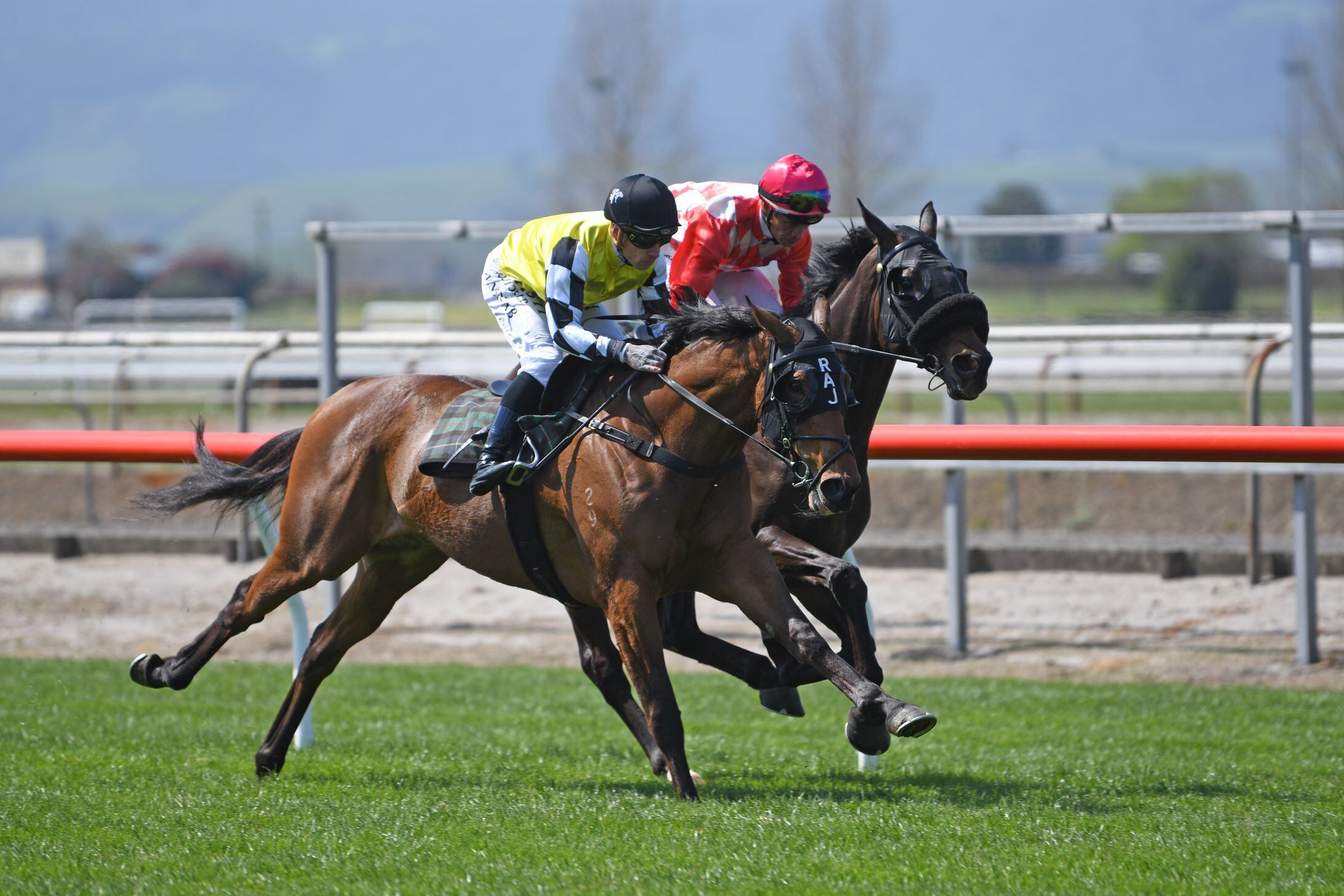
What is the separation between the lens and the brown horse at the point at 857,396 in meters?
4.96

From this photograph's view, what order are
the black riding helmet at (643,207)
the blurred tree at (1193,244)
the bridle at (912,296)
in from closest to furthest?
the black riding helmet at (643,207)
the bridle at (912,296)
the blurred tree at (1193,244)

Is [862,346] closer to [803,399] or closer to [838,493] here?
[803,399]

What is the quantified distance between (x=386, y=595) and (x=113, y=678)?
9.80 feet

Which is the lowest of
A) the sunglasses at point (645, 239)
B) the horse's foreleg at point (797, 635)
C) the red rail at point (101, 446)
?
the horse's foreleg at point (797, 635)

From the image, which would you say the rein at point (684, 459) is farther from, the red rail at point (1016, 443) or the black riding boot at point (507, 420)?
the red rail at point (1016, 443)

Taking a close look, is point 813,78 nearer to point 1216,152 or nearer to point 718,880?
point 718,880

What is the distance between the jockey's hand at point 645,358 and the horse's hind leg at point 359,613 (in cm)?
131

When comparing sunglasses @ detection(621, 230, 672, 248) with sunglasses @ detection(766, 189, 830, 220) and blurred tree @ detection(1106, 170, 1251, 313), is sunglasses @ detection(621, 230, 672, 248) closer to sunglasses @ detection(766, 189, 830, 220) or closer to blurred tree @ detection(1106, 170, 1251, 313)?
sunglasses @ detection(766, 189, 830, 220)

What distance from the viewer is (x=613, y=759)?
19.6 ft

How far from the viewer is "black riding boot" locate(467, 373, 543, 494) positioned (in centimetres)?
496

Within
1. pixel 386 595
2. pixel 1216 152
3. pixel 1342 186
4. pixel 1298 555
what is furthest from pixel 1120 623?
pixel 1216 152

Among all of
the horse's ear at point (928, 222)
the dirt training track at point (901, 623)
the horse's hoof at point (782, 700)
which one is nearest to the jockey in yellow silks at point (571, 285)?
the horse's ear at point (928, 222)

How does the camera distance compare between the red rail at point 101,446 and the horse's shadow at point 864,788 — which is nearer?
the horse's shadow at point 864,788

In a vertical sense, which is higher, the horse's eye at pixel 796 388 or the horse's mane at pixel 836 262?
the horse's mane at pixel 836 262
